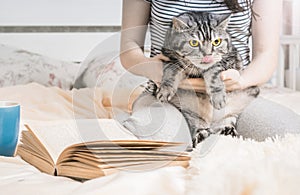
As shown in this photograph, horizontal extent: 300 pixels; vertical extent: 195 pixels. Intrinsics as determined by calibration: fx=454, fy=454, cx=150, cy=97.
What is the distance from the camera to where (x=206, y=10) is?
1.13 m

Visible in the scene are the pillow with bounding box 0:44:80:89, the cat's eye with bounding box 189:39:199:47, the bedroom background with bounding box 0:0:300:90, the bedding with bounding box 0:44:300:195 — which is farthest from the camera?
the bedroom background with bounding box 0:0:300:90

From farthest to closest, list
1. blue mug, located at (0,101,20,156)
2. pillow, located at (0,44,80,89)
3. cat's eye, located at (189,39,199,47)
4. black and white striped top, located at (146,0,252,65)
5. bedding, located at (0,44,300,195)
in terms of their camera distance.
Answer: pillow, located at (0,44,80,89) < black and white striped top, located at (146,0,252,65) < cat's eye, located at (189,39,199,47) < blue mug, located at (0,101,20,156) < bedding, located at (0,44,300,195)

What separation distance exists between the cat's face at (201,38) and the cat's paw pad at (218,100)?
0.23ft

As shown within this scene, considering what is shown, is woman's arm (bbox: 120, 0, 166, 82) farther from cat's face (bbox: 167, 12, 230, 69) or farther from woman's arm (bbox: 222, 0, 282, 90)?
woman's arm (bbox: 222, 0, 282, 90)

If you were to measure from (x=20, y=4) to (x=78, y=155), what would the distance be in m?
1.83

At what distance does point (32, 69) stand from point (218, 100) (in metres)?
1.24

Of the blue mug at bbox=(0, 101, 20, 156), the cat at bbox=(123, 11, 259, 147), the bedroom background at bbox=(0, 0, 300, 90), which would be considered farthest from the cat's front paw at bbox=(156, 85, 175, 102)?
the bedroom background at bbox=(0, 0, 300, 90)

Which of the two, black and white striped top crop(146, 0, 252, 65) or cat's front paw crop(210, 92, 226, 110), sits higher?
black and white striped top crop(146, 0, 252, 65)

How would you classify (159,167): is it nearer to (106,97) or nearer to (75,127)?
(75,127)

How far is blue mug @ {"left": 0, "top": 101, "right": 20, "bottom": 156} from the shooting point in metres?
0.78

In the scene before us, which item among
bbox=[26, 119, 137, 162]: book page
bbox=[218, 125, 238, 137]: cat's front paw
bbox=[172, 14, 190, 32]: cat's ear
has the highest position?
bbox=[172, 14, 190, 32]: cat's ear

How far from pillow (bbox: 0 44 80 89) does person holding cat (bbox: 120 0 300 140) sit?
2.91 ft

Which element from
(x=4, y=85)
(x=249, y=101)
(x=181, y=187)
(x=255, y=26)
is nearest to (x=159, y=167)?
→ (x=181, y=187)

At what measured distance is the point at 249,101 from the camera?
114cm
